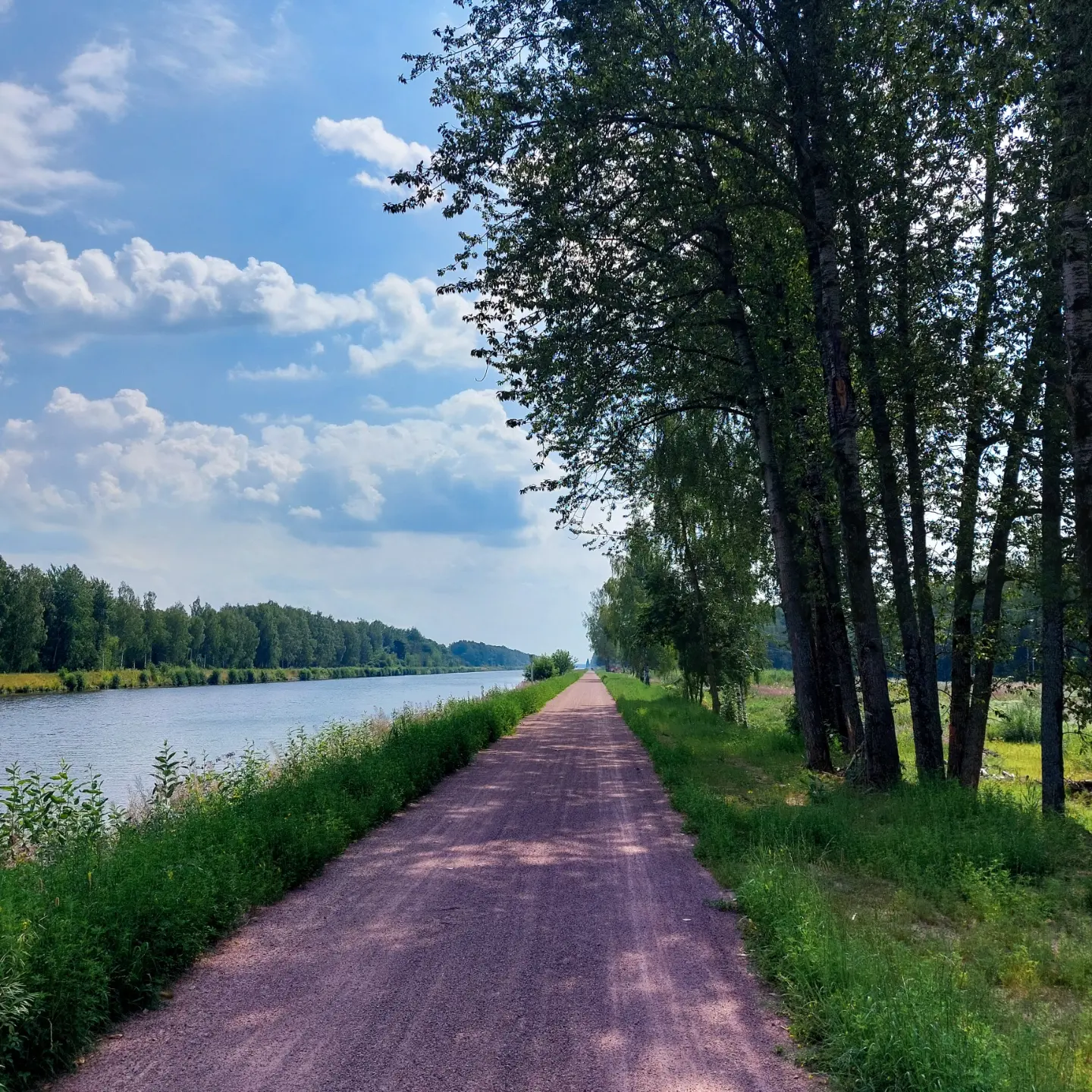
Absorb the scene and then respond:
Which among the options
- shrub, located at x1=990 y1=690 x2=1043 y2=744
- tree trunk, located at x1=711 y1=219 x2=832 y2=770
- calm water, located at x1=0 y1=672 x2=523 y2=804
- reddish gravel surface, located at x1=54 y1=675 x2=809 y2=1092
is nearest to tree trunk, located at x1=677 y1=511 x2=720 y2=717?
shrub, located at x1=990 y1=690 x2=1043 y2=744

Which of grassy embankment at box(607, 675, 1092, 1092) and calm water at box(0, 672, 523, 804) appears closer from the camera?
grassy embankment at box(607, 675, 1092, 1092)

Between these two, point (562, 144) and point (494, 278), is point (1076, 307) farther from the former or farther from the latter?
point (494, 278)

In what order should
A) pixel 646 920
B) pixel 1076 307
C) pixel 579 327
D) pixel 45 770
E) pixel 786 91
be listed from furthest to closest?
1. pixel 45 770
2. pixel 579 327
3. pixel 786 91
4. pixel 1076 307
5. pixel 646 920

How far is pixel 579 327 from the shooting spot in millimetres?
12953

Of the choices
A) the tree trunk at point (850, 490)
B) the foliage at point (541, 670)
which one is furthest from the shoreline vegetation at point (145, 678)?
the tree trunk at point (850, 490)

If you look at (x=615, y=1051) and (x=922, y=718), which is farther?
(x=922, y=718)

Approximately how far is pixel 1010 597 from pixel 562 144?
33.2 feet

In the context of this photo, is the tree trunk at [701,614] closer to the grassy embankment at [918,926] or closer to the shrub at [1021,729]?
the shrub at [1021,729]

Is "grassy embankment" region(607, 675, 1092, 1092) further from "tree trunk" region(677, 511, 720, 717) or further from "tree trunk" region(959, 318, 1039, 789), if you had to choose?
"tree trunk" region(677, 511, 720, 717)

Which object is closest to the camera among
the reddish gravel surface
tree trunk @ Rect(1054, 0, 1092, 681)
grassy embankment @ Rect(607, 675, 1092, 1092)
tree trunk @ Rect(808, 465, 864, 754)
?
grassy embankment @ Rect(607, 675, 1092, 1092)

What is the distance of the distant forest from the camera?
69750mm

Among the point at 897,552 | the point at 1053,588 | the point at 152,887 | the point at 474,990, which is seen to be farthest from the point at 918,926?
the point at 897,552

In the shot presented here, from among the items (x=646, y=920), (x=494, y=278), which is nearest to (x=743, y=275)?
(x=494, y=278)

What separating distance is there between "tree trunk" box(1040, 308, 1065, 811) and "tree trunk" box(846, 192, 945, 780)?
1.44 meters
